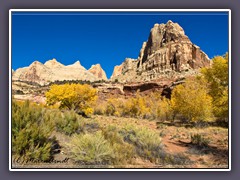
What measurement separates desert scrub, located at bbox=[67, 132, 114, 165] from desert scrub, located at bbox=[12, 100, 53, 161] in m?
0.65

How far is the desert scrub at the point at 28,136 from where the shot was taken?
18.7ft

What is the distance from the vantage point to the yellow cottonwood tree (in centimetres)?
2115

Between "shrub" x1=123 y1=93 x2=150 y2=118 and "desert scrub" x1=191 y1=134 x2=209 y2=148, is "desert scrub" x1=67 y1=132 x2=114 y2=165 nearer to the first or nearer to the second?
"desert scrub" x1=191 y1=134 x2=209 y2=148

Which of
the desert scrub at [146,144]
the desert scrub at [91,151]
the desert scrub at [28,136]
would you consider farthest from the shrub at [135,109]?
the desert scrub at [28,136]

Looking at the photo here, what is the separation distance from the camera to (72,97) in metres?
22.3

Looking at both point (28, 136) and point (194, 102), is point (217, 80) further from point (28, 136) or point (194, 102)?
point (194, 102)

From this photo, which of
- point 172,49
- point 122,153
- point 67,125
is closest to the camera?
point 122,153

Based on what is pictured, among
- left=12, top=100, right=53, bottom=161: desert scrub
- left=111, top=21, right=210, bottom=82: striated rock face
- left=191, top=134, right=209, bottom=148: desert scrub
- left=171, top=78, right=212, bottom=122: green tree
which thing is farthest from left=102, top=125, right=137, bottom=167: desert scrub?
left=171, top=78, right=212, bottom=122: green tree

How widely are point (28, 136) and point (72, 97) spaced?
16.6 metres

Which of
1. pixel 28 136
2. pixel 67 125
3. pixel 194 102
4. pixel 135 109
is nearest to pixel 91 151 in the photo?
pixel 28 136

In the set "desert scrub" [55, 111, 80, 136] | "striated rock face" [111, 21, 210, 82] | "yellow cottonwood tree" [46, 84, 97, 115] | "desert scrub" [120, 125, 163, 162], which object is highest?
"striated rock face" [111, 21, 210, 82]

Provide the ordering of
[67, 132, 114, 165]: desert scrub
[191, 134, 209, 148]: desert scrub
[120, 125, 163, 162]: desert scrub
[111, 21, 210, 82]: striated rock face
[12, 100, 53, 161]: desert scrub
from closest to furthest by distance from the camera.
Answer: [12, 100, 53, 161]: desert scrub, [67, 132, 114, 165]: desert scrub, [120, 125, 163, 162]: desert scrub, [111, 21, 210, 82]: striated rock face, [191, 134, 209, 148]: desert scrub
